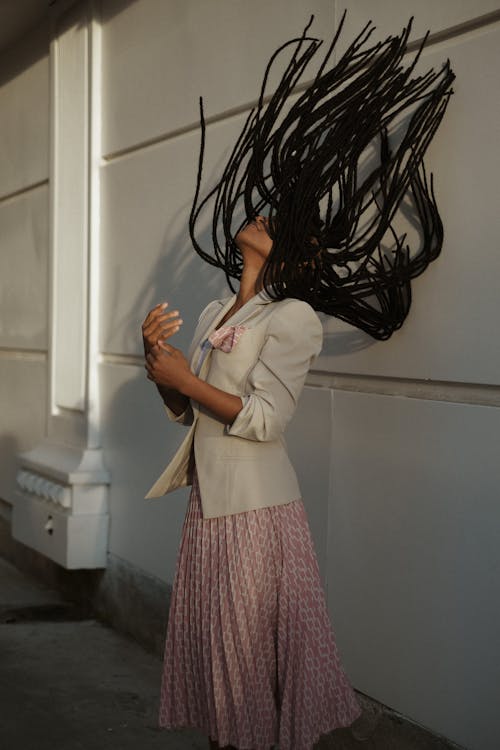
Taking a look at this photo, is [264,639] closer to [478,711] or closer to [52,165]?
[478,711]

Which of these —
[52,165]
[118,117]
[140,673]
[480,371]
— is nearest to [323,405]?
[480,371]

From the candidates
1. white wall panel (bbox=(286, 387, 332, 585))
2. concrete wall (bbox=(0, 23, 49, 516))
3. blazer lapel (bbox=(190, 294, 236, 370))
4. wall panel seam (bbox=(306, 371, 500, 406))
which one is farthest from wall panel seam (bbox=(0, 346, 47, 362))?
blazer lapel (bbox=(190, 294, 236, 370))

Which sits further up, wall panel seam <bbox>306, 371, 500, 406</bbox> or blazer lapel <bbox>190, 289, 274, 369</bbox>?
blazer lapel <bbox>190, 289, 274, 369</bbox>

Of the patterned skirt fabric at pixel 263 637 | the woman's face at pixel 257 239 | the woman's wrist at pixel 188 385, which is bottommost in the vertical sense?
the patterned skirt fabric at pixel 263 637

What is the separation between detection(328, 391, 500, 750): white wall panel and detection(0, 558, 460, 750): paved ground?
17 cm

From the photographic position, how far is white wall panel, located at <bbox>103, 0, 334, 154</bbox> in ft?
13.9

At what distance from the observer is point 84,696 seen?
180 inches

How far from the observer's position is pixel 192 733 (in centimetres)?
425

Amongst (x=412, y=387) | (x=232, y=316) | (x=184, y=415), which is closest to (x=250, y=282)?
(x=232, y=316)

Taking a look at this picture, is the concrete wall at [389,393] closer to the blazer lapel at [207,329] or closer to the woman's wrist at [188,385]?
the blazer lapel at [207,329]

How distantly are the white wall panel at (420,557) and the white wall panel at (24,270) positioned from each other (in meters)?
3.44

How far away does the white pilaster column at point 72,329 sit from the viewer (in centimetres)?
578

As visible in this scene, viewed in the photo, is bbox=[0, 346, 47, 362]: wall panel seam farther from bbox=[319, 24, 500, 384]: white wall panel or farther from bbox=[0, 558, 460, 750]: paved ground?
bbox=[319, 24, 500, 384]: white wall panel

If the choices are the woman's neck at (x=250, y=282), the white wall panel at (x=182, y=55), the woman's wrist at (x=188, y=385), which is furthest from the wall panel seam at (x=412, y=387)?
the white wall panel at (x=182, y=55)
